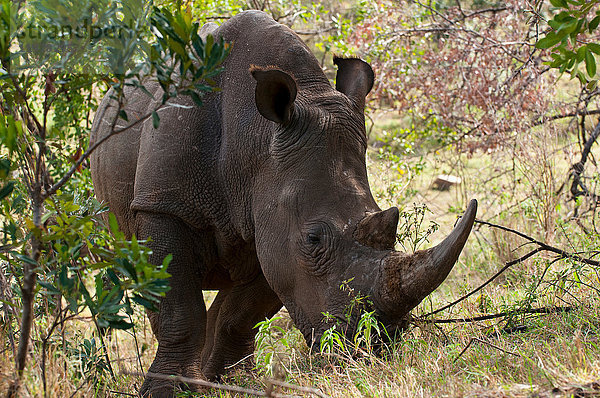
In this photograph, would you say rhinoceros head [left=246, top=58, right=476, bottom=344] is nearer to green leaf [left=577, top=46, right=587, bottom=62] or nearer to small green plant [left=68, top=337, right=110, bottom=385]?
small green plant [left=68, top=337, right=110, bottom=385]

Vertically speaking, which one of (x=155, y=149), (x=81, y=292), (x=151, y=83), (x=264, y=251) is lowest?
(x=81, y=292)

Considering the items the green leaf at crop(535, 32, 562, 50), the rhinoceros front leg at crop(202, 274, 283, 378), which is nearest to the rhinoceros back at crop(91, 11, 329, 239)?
the rhinoceros front leg at crop(202, 274, 283, 378)

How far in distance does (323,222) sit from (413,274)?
0.67 meters

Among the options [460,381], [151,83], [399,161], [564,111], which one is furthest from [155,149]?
[564,111]

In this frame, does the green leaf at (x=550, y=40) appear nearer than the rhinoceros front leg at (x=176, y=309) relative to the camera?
Yes

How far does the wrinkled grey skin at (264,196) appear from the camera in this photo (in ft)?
14.3

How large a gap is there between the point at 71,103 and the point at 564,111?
5365mm

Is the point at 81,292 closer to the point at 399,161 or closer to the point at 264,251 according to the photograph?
the point at 264,251

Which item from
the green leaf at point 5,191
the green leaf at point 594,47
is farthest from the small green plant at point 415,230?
the green leaf at point 5,191

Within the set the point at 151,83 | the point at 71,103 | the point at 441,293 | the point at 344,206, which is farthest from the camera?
the point at 71,103

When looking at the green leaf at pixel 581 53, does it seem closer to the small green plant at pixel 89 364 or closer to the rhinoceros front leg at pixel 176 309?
the rhinoceros front leg at pixel 176 309

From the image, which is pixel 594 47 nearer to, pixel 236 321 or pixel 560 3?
pixel 560 3

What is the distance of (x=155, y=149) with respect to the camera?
5.00 meters

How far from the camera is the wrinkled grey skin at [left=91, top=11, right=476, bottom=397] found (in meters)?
4.37
